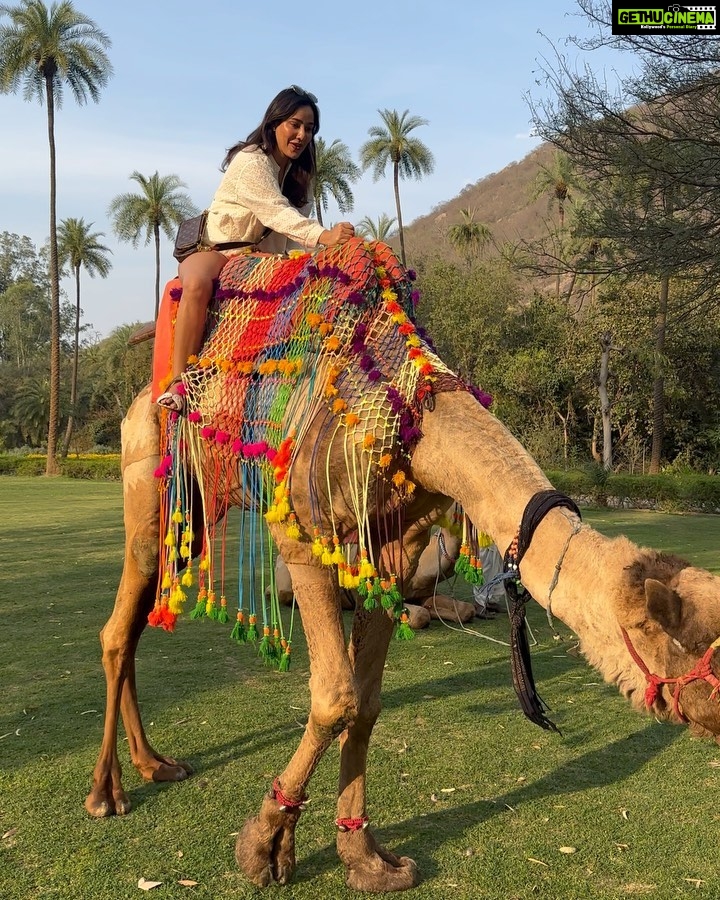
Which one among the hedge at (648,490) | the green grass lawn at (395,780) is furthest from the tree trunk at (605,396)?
the green grass lawn at (395,780)

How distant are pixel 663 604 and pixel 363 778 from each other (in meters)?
1.77

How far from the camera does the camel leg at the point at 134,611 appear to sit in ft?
12.2

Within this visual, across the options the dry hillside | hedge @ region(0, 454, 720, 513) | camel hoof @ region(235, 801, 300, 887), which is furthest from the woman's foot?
the dry hillside

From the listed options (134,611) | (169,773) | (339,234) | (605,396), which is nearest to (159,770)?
(169,773)

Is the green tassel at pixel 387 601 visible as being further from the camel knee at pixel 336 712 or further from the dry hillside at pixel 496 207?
the dry hillside at pixel 496 207

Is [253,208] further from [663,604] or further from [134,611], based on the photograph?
[663,604]

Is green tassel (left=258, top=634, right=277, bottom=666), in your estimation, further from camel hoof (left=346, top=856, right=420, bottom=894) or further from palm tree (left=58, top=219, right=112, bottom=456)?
palm tree (left=58, top=219, right=112, bottom=456)

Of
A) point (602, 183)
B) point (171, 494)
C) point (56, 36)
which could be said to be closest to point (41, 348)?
point (56, 36)

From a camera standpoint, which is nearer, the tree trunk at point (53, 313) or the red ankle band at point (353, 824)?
the red ankle band at point (353, 824)

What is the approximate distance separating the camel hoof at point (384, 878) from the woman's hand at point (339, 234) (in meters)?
2.31

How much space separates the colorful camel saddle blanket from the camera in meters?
2.75

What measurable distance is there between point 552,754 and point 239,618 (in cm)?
208

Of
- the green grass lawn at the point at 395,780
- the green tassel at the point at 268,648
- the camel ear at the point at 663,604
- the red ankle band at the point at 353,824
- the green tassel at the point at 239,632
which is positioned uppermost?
the camel ear at the point at 663,604

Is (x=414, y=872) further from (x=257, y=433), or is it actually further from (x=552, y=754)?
(x=257, y=433)
